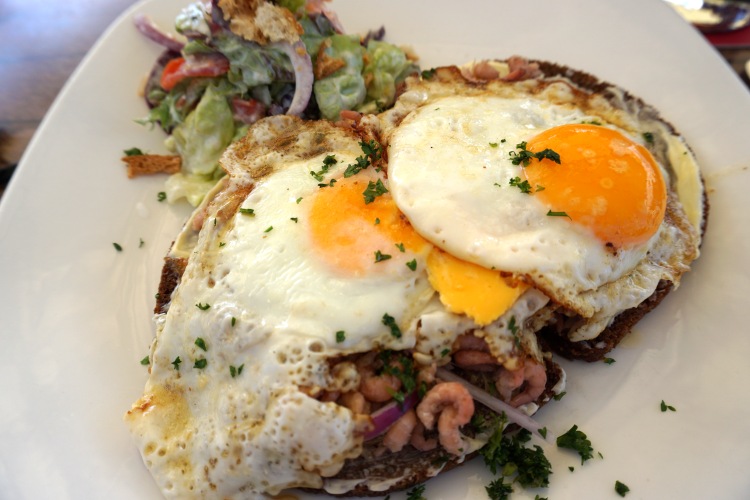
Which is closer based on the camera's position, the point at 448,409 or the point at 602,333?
the point at 448,409

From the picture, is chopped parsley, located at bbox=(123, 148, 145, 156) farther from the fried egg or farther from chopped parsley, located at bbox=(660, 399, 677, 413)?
chopped parsley, located at bbox=(660, 399, 677, 413)

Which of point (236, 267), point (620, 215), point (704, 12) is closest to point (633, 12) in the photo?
point (704, 12)

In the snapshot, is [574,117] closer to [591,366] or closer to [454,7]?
[591,366]

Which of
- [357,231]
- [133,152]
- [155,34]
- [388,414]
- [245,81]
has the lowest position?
[133,152]

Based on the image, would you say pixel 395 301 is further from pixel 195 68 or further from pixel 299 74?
pixel 195 68

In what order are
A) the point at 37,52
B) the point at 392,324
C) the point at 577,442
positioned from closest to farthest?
the point at 392,324 < the point at 577,442 < the point at 37,52

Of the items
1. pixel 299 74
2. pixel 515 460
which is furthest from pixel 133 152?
pixel 515 460
